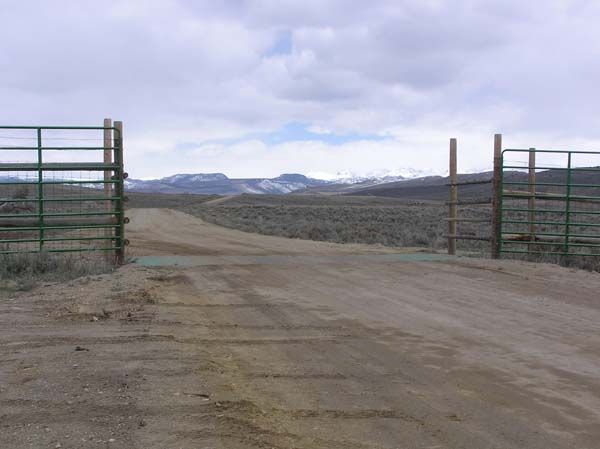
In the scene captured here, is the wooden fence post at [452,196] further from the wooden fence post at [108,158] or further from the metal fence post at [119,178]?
the wooden fence post at [108,158]

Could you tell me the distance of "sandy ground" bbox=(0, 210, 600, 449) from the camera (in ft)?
13.9

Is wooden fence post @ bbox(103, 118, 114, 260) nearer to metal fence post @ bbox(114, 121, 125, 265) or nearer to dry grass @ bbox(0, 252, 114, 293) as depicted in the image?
metal fence post @ bbox(114, 121, 125, 265)

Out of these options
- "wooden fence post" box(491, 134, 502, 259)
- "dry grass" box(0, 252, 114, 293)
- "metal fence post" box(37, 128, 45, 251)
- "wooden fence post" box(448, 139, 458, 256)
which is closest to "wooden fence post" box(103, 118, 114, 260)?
"dry grass" box(0, 252, 114, 293)

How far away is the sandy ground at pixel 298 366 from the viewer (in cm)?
423

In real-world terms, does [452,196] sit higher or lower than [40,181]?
lower

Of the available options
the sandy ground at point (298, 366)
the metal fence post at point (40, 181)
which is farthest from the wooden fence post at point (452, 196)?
the metal fence post at point (40, 181)

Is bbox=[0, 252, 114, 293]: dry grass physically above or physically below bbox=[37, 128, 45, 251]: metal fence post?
below

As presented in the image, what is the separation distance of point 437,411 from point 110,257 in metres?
9.47

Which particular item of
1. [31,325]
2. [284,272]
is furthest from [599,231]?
[31,325]

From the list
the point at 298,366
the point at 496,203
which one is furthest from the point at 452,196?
the point at 298,366

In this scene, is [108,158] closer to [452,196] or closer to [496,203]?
[452,196]

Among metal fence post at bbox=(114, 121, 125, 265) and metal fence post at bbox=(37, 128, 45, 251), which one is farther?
metal fence post at bbox=(114, 121, 125, 265)

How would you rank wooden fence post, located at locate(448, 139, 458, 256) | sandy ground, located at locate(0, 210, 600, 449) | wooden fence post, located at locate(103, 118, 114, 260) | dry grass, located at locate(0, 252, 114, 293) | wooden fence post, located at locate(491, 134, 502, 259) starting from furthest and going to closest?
1. wooden fence post, located at locate(448, 139, 458, 256)
2. wooden fence post, located at locate(491, 134, 502, 259)
3. wooden fence post, located at locate(103, 118, 114, 260)
4. dry grass, located at locate(0, 252, 114, 293)
5. sandy ground, located at locate(0, 210, 600, 449)

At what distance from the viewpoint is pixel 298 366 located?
5785mm
